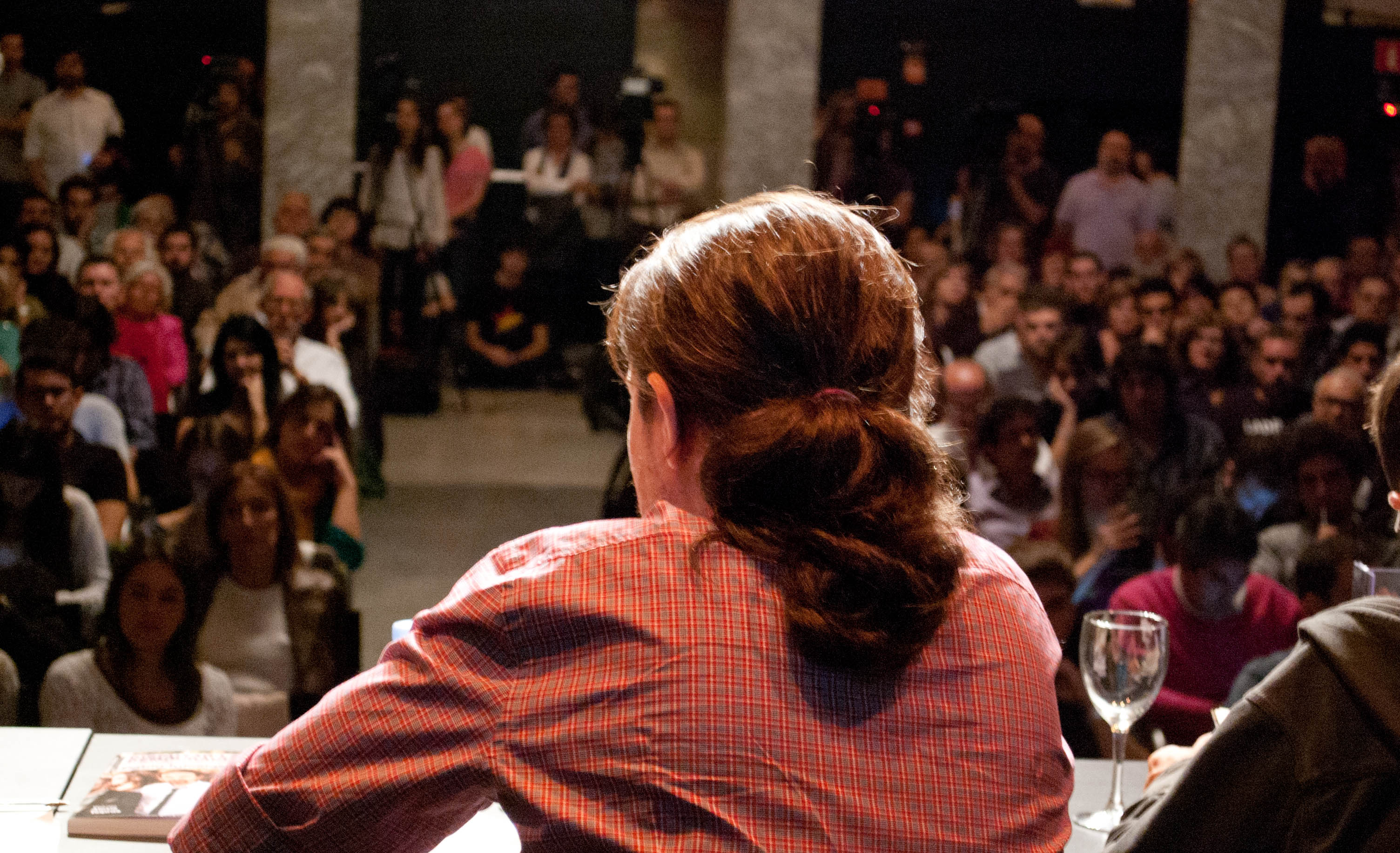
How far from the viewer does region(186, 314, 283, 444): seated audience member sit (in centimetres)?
420

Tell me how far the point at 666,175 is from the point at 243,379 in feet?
10.1

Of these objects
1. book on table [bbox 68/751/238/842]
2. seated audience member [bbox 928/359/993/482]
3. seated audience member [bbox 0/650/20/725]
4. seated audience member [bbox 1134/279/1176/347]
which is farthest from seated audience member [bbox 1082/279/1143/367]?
book on table [bbox 68/751/238/842]

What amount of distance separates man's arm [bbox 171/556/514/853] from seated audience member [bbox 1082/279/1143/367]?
182 inches

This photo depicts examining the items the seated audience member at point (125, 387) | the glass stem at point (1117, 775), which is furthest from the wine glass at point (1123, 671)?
the seated audience member at point (125, 387)

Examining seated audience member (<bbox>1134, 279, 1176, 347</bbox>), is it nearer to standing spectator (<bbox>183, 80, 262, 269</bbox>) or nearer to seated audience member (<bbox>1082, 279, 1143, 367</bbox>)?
seated audience member (<bbox>1082, 279, 1143, 367</bbox>)

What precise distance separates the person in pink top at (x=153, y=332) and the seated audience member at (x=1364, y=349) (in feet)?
12.4

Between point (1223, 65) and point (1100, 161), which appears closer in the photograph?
point (1100, 161)

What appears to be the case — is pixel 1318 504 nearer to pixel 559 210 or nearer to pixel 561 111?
pixel 559 210

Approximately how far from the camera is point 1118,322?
5.46 m

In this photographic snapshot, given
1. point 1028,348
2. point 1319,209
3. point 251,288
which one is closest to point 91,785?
point 251,288

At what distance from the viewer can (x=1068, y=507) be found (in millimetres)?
4094

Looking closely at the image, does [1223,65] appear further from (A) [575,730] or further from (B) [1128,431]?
(A) [575,730]

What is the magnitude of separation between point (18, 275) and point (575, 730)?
5069mm

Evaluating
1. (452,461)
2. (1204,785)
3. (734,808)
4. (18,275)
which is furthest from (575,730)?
(452,461)
